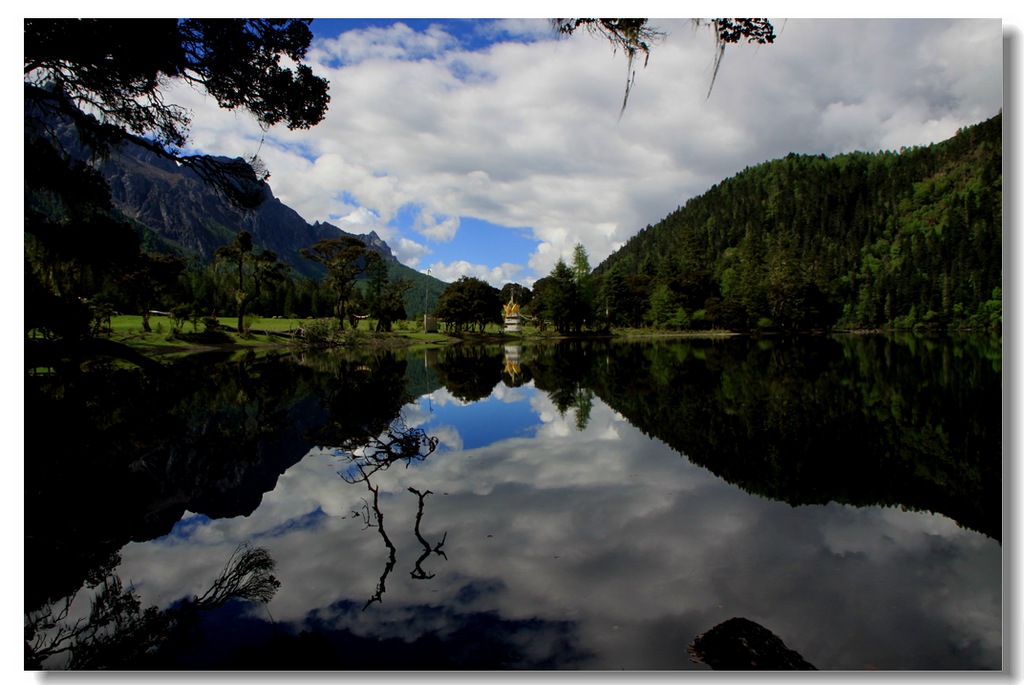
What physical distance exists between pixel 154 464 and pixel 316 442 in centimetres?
337

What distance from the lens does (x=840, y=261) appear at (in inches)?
5236

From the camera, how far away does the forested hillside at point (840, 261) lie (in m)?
67.0

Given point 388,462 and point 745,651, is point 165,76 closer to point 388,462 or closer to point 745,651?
point 388,462

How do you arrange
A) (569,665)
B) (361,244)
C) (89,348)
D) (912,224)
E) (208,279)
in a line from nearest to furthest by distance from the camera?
(569,665) < (89,348) < (208,279) < (361,244) < (912,224)

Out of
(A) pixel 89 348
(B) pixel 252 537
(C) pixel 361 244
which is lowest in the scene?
(B) pixel 252 537

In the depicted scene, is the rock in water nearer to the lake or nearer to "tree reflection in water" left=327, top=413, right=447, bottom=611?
the lake

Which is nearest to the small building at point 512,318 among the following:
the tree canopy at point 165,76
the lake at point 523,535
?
the lake at point 523,535

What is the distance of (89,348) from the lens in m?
14.0

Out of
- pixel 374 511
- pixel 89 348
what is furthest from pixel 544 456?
pixel 89 348

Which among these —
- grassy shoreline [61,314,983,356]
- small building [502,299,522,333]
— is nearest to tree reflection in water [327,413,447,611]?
grassy shoreline [61,314,983,356]

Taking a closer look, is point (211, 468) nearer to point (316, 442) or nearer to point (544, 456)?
point (316, 442)

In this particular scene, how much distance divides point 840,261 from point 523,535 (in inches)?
6033

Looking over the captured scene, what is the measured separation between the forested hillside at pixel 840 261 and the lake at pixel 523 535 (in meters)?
48.9

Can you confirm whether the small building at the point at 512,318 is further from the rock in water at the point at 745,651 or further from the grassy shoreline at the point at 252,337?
the rock in water at the point at 745,651
